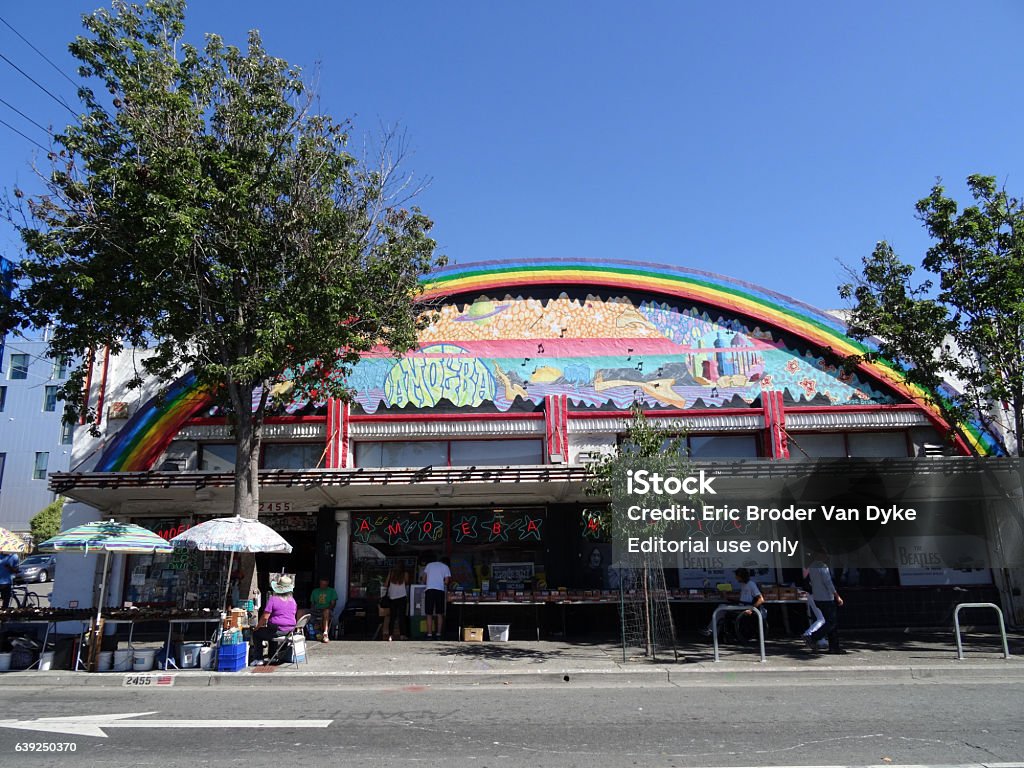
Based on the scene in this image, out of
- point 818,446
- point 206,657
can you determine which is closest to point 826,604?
point 818,446

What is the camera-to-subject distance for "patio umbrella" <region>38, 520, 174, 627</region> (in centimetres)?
1195

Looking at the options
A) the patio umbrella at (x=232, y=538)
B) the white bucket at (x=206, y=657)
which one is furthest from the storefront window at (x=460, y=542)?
the white bucket at (x=206, y=657)

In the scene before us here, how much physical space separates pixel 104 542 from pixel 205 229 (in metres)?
5.69

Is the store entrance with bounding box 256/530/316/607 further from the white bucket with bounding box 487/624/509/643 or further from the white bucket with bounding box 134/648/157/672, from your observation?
the white bucket with bounding box 134/648/157/672

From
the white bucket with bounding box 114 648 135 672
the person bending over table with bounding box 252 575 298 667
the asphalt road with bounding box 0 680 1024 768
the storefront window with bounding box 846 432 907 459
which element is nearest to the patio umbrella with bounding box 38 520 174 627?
the white bucket with bounding box 114 648 135 672

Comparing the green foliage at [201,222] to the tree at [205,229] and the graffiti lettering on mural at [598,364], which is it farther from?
the graffiti lettering on mural at [598,364]

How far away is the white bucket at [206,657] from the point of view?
12008mm

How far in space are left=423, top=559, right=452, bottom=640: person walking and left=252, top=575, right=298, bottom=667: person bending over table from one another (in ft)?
12.7

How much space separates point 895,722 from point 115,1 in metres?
16.7

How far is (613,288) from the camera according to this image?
19578mm

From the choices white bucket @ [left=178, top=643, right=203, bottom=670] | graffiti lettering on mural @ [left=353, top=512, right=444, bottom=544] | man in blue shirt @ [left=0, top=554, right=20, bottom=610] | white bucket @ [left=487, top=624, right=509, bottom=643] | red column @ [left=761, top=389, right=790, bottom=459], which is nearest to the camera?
white bucket @ [left=178, top=643, right=203, bottom=670]

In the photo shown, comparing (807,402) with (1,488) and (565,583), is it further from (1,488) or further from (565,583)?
(1,488)

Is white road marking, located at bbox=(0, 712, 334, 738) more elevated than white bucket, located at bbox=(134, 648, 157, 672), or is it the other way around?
white bucket, located at bbox=(134, 648, 157, 672)

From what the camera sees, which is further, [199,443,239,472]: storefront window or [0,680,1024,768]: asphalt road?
[199,443,239,472]: storefront window
